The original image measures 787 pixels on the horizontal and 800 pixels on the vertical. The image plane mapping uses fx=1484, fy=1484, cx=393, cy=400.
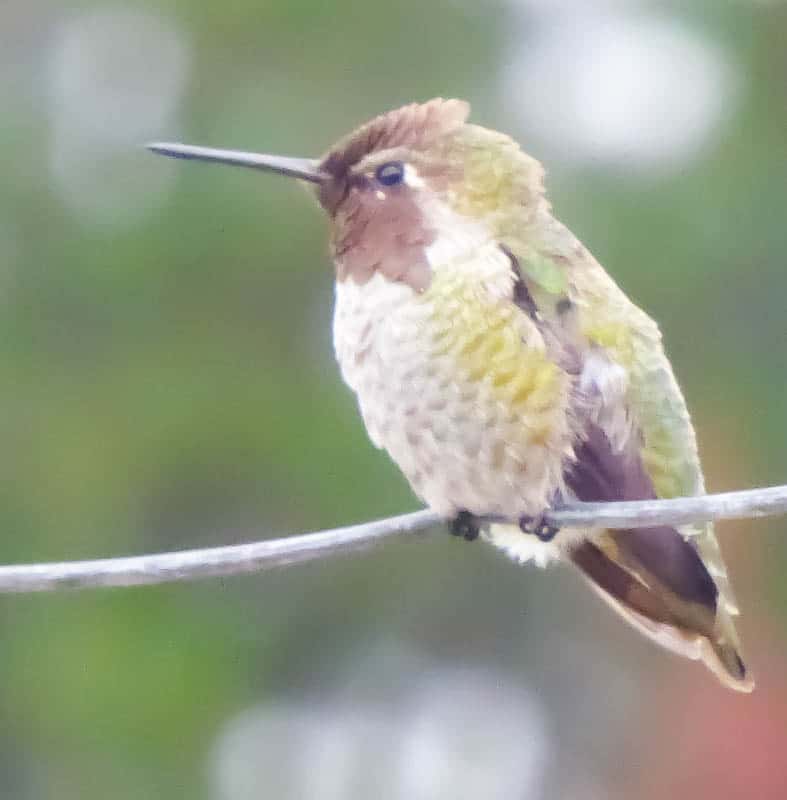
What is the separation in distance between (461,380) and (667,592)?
0.38m

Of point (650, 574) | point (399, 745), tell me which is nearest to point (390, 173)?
point (650, 574)

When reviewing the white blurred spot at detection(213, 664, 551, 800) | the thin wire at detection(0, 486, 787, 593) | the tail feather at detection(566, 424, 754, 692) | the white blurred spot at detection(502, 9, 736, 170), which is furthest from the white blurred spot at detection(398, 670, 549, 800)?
the thin wire at detection(0, 486, 787, 593)

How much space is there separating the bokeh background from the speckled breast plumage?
180cm

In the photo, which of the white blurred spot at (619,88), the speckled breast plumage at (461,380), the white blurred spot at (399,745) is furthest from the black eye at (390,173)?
the white blurred spot at (399,745)

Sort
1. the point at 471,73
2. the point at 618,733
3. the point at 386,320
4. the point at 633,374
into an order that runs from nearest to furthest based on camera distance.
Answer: the point at 386,320
the point at 633,374
the point at 471,73
the point at 618,733

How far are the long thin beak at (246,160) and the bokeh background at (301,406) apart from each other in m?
1.73

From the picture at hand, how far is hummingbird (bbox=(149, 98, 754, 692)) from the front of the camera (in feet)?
4.89

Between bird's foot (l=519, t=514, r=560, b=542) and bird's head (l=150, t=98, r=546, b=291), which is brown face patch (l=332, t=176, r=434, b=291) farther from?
bird's foot (l=519, t=514, r=560, b=542)

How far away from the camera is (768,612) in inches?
148

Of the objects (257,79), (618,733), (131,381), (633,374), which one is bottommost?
(618,733)

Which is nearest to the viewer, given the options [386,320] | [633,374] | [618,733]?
[386,320]

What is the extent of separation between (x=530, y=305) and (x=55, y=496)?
8.43 ft

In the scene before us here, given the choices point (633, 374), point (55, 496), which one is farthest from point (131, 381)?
point (633, 374)

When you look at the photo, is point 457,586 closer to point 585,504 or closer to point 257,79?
point 257,79
